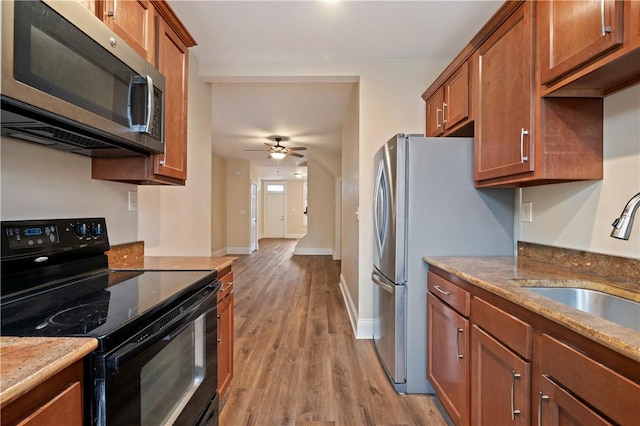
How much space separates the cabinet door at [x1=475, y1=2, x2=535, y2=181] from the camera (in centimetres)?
148

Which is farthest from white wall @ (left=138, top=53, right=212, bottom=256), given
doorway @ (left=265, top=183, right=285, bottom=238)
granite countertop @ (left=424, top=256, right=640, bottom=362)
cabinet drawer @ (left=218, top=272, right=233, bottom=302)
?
doorway @ (left=265, top=183, right=285, bottom=238)

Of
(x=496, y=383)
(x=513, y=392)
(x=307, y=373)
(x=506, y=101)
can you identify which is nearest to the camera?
(x=513, y=392)

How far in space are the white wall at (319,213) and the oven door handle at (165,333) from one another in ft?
22.5

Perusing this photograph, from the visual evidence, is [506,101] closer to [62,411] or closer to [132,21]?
[132,21]

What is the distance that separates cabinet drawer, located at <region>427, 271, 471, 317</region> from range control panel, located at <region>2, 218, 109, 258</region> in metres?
1.82

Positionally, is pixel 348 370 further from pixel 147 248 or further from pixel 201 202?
pixel 201 202

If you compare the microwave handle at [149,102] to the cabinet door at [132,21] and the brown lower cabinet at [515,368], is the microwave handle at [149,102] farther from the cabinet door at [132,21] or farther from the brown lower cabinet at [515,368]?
the brown lower cabinet at [515,368]

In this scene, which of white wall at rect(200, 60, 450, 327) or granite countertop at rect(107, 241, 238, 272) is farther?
white wall at rect(200, 60, 450, 327)

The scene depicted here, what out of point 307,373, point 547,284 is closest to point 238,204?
point 307,373

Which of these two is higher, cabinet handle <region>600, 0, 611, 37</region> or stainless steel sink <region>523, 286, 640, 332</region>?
cabinet handle <region>600, 0, 611, 37</region>

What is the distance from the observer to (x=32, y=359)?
0.64 m

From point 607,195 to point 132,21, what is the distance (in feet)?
7.69

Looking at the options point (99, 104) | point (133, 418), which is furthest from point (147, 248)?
point (133, 418)

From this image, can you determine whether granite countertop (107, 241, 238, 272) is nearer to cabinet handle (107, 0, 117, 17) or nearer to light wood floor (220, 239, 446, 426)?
light wood floor (220, 239, 446, 426)
